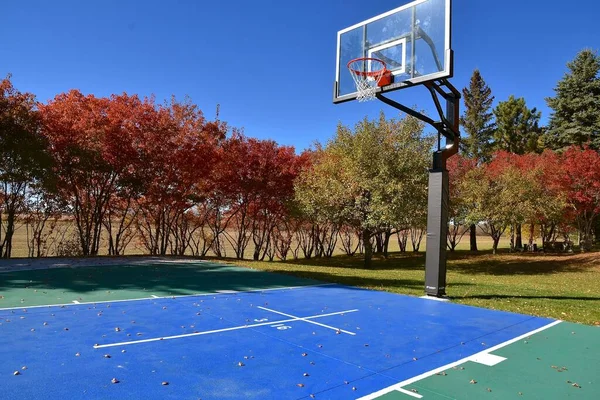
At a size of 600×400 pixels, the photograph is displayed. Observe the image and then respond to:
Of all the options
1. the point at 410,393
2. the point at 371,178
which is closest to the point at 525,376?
the point at 410,393

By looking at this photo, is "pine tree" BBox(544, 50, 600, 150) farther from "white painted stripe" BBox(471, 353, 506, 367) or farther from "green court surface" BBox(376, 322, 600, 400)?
"white painted stripe" BBox(471, 353, 506, 367)

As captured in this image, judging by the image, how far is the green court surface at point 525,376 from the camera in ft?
12.1

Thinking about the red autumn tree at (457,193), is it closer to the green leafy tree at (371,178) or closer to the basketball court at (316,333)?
the green leafy tree at (371,178)

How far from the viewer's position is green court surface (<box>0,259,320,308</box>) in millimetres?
7656

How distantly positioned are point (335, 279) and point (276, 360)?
7297 millimetres

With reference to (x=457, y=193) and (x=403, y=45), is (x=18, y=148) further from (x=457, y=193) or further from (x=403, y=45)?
(x=457, y=193)

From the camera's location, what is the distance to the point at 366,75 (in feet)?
29.1

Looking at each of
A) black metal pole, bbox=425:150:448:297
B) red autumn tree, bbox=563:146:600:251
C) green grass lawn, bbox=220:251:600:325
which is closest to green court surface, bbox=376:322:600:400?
green grass lawn, bbox=220:251:600:325

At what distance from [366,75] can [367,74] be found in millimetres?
33

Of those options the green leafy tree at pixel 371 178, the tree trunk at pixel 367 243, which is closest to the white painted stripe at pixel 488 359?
the green leafy tree at pixel 371 178

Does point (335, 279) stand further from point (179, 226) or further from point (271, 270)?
point (179, 226)

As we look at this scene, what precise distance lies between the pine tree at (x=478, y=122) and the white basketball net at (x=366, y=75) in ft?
100

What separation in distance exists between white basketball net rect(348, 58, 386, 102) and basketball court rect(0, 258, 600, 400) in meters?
4.40

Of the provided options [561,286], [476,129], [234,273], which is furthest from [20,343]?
[476,129]
